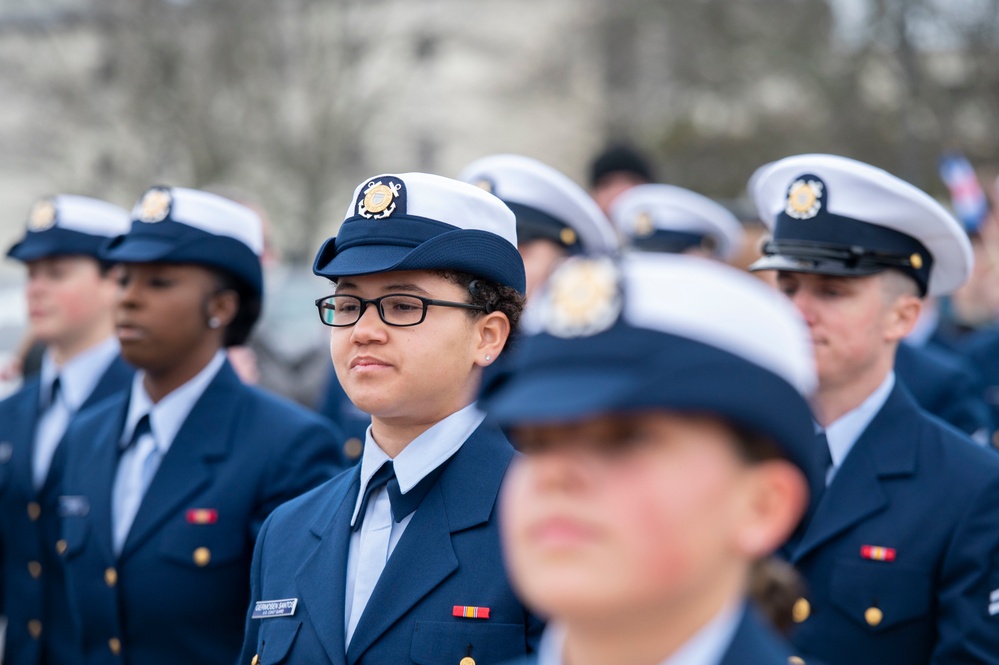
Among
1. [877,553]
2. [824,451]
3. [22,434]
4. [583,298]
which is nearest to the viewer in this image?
[583,298]

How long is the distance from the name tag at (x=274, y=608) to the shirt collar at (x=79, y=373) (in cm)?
274

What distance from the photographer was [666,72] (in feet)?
88.9

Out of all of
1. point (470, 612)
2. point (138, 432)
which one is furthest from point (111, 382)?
point (470, 612)

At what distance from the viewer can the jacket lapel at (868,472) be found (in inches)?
148

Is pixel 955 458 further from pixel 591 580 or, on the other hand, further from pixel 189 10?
pixel 189 10

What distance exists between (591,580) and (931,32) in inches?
789

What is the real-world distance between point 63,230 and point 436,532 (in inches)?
137

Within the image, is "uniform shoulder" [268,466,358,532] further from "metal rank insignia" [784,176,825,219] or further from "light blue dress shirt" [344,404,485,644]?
"metal rank insignia" [784,176,825,219]

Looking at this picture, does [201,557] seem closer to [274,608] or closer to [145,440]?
[145,440]

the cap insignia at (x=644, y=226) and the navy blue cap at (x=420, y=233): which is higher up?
the cap insignia at (x=644, y=226)

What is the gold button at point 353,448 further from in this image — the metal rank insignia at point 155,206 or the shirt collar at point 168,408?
the metal rank insignia at point 155,206

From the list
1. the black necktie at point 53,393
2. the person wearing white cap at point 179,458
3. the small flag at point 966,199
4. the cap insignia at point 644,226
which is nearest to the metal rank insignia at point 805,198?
the person wearing white cap at point 179,458

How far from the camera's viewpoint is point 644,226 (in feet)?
26.1

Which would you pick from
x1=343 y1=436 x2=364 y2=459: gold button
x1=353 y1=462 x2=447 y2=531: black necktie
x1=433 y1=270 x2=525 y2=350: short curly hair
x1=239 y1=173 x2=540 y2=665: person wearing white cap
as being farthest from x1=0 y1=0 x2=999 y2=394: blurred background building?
x1=353 y1=462 x2=447 y2=531: black necktie
